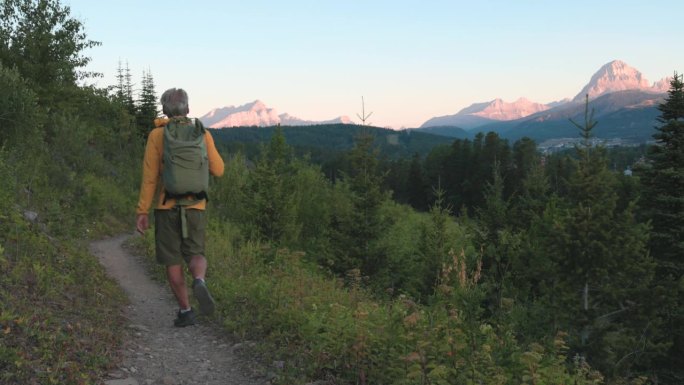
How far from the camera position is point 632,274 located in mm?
16109

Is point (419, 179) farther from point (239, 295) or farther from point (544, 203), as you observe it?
point (239, 295)

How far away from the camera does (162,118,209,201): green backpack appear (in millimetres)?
4863

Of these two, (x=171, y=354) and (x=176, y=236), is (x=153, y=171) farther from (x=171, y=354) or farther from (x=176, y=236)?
(x=171, y=354)

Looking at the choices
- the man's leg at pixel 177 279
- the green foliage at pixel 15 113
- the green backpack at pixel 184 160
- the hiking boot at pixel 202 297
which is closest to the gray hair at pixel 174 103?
the green backpack at pixel 184 160

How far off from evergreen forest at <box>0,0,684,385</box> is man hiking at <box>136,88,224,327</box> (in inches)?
38.6

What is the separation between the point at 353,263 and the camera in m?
18.6

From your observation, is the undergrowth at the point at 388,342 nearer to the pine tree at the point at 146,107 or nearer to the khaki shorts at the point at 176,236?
the khaki shorts at the point at 176,236

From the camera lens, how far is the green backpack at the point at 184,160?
486 cm

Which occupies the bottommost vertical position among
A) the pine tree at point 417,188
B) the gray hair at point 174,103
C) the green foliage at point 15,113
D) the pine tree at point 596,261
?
the pine tree at point 417,188

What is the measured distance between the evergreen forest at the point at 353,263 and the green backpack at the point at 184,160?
1.60 m

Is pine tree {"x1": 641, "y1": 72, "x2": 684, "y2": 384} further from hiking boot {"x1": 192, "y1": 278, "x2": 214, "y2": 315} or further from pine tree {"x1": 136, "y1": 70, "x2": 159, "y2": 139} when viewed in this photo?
pine tree {"x1": 136, "y1": 70, "x2": 159, "y2": 139}

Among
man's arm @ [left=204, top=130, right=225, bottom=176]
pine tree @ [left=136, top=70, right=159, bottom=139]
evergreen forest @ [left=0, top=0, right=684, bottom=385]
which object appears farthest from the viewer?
pine tree @ [left=136, top=70, right=159, bottom=139]

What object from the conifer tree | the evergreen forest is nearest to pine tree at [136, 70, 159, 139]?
the evergreen forest

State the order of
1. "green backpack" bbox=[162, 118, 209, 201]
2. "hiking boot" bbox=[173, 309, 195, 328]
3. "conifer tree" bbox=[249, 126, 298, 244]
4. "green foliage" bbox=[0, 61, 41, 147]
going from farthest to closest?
"conifer tree" bbox=[249, 126, 298, 244] → "green foliage" bbox=[0, 61, 41, 147] → "hiking boot" bbox=[173, 309, 195, 328] → "green backpack" bbox=[162, 118, 209, 201]
